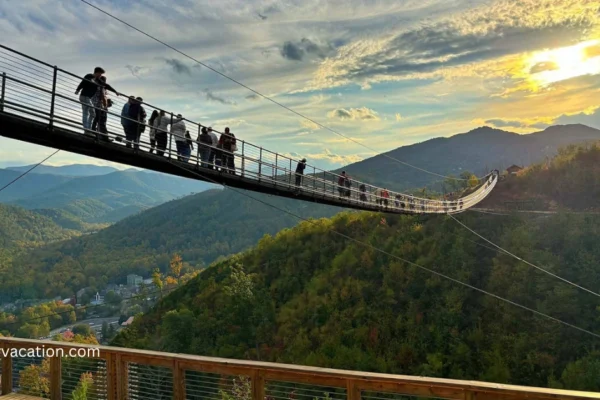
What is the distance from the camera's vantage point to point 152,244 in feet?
478

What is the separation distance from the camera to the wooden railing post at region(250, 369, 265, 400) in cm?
328

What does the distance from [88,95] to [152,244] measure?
148958 millimetres

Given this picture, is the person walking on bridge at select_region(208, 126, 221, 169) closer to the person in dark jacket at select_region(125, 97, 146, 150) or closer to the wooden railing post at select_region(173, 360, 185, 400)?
the person in dark jacket at select_region(125, 97, 146, 150)

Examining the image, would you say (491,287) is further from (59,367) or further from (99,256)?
(99,256)

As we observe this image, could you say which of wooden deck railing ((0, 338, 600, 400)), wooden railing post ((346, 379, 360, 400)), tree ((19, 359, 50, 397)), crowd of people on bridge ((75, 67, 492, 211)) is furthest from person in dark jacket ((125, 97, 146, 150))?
wooden railing post ((346, 379, 360, 400))

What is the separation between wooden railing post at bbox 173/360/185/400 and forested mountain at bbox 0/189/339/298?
336 ft

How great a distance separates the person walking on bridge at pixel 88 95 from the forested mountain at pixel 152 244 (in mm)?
99776

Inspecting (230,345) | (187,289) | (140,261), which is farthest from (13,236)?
(230,345)

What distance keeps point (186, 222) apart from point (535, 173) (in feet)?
467

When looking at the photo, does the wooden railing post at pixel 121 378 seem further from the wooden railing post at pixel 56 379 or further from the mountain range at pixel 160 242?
the mountain range at pixel 160 242

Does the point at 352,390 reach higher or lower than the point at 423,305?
higher

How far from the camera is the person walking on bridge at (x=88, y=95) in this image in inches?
243

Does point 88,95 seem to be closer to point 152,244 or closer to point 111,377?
point 111,377

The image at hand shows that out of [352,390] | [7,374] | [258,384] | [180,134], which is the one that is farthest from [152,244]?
[352,390]
